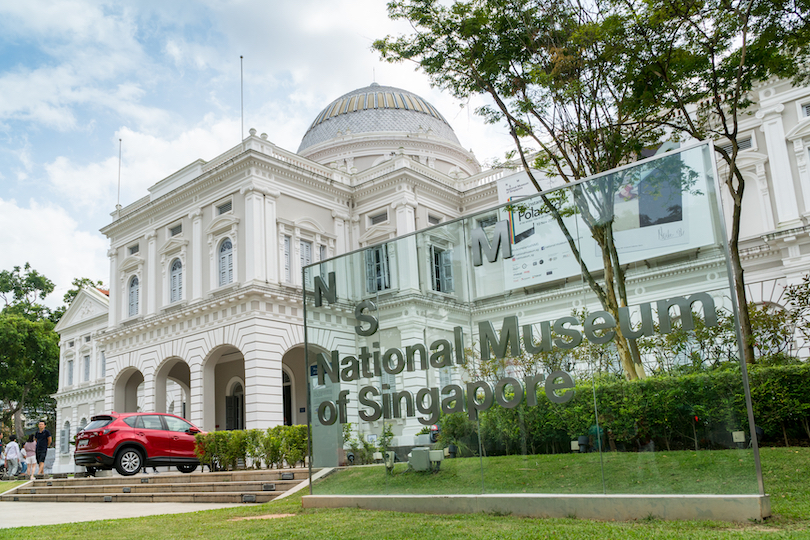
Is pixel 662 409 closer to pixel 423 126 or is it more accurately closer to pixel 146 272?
pixel 146 272

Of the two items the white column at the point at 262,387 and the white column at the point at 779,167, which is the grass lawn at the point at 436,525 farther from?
the white column at the point at 779,167

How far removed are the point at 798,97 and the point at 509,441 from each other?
17352 millimetres

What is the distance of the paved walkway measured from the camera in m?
9.49

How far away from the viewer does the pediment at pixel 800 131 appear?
19438 mm

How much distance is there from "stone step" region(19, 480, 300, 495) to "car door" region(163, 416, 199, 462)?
180 centimetres

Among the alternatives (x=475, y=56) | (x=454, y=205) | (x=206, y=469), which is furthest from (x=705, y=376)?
(x=454, y=205)

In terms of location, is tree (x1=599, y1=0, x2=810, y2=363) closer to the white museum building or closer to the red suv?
the white museum building

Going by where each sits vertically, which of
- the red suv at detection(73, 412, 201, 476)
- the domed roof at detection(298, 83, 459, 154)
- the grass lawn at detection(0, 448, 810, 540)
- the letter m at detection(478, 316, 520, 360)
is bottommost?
the grass lawn at detection(0, 448, 810, 540)

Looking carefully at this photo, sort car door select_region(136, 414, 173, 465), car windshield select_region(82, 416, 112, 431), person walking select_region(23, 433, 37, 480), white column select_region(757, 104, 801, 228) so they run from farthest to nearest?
person walking select_region(23, 433, 37, 480) → white column select_region(757, 104, 801, 228) → car door select_region(136, 414, 173, 465) → car windshield select_region(82, 416, 112, 431)

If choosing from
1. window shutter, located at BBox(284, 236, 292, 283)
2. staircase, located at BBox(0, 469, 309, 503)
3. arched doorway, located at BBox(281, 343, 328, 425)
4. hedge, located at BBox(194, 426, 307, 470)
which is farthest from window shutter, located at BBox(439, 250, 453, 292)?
arched doorway, located at BBox(281, 343, 328, 425)

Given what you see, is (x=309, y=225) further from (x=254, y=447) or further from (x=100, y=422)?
(x=100, y=422)

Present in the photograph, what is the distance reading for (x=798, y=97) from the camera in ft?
64.7

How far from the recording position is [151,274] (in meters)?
26.0

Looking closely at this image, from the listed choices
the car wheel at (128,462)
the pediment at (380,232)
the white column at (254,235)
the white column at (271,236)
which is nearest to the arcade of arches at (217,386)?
the white column at (271,236)
